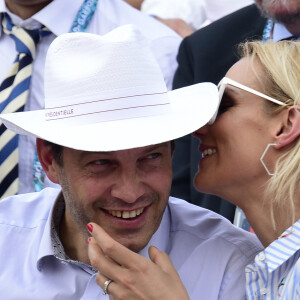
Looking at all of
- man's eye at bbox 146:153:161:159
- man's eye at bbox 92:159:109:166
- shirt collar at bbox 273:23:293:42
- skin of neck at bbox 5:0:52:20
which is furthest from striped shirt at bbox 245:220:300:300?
skin of neck at bbox 5:0:52:20

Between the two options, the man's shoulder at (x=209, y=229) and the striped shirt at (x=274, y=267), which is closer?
the striped shirt at (x=274, y=267)

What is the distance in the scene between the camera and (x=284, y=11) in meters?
3.87

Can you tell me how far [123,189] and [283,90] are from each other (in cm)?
60

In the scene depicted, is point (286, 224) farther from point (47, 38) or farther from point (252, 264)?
point (47, 38)

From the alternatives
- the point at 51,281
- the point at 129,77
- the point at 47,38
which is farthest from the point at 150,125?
the point at 47,38

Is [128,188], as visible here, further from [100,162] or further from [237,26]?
[237,26]

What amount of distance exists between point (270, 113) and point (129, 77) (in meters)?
0.47

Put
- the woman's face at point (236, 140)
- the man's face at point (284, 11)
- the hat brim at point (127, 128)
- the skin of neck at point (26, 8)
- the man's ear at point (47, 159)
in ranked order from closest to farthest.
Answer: the hat brim at point (127, 128) → the woman's face at point (236, 140) → the man's ear at point (47, 159) → the man's face at point (284, 11) → the skin of neck at point (26, 8)

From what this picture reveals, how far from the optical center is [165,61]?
4188mm

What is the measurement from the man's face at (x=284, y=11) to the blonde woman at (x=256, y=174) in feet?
3.17

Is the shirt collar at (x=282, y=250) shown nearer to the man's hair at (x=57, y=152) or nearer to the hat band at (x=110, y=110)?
the hat band at (x=110, y=110)

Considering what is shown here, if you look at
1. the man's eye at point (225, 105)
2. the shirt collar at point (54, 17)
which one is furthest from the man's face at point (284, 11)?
the man's eye at point (225, 105)

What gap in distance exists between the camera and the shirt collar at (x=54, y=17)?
392 cm

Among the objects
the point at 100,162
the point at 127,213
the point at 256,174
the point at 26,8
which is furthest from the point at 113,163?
the point at 26,8
